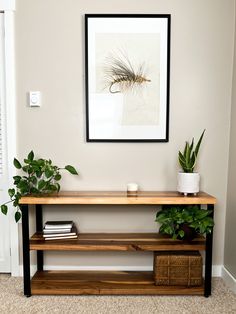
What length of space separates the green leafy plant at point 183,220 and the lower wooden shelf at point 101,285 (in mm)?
361

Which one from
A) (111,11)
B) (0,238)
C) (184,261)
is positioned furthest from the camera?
(0,238)

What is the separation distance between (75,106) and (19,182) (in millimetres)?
661

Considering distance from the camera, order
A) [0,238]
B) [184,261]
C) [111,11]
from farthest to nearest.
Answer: [0,238] < [111,11] < [184,261]

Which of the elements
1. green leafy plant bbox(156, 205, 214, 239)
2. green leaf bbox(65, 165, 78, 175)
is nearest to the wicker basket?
green leafy plant bbox(156, 205, 214, 239)

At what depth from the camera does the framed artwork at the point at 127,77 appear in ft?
6.15

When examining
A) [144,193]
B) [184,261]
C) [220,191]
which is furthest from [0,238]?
[220,191]

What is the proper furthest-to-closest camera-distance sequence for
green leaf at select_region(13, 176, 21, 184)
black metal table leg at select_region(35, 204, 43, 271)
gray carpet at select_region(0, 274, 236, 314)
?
black metal table leg at select_region(35, 204, 43, 271) → green leaf at select_region(13, 176, 21, 184) → gray carpet at select_region(0, 274, 236, 314)

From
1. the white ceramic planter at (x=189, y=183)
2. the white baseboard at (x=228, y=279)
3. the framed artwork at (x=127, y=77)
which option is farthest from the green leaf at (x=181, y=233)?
the framed artwork at (x=127, y=77)

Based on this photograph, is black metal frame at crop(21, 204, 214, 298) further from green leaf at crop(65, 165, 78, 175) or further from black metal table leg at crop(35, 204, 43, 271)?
green leaf at crop(65, 165, 78, 175)

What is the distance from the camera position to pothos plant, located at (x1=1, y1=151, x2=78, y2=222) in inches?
70.4

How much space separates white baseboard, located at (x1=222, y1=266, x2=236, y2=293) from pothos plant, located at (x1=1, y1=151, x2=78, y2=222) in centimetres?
131

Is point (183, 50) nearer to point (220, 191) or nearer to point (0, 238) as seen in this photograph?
point (220, 191)

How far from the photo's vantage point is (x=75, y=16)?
1.88 m

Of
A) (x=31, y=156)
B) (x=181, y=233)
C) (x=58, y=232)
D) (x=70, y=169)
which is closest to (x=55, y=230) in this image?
(x=58, y=232)
